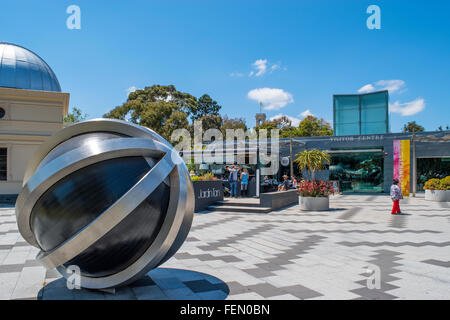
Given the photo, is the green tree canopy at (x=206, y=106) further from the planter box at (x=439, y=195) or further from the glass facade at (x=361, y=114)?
the planter box at (x=439, y=195)

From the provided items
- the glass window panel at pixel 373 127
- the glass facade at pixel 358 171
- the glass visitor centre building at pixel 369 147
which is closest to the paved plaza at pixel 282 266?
the glass visitor centre building at pixel 369 147

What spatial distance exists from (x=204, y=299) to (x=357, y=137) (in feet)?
87.3

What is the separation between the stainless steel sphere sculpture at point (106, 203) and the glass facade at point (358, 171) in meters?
26.4

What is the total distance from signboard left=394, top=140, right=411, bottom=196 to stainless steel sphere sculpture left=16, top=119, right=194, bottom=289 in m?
24.2

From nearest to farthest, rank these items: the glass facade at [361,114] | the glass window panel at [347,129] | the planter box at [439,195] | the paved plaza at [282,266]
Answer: the paved plaza at [282,266], the planter box at [439,195], the glass facade at [361,114], the glass window panel at [347,129]

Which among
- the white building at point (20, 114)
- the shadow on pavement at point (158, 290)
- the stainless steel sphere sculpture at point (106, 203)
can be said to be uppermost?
the white building at point (20, 114)

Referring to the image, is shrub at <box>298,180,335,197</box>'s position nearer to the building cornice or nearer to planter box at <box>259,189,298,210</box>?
planter box at <box>259,189,298,210</box>

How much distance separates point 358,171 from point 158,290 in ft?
87.8

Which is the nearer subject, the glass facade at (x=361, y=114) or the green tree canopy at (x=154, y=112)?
the glass facade at (x=361, y=114)

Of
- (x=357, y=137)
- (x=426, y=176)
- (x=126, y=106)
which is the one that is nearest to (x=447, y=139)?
(x=426, y=176)

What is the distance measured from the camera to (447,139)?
22906mm

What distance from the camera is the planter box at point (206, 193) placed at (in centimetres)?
1554

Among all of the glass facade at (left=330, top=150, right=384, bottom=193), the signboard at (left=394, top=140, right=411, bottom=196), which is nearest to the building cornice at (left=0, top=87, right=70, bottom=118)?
the glass facade at (left=330, top=150, right=384, bottom=193)

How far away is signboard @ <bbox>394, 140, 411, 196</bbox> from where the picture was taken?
24.6 metres
